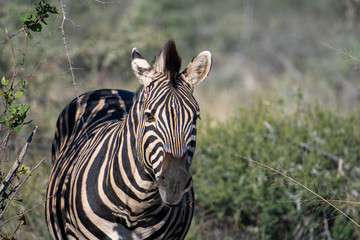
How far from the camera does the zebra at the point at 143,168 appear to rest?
263cm

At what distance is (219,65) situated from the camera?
19.1 meters

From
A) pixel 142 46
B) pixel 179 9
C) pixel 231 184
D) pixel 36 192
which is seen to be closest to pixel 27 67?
pixel 142 46

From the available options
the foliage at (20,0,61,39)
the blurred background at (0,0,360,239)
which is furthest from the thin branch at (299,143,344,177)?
the foliage at (20,0,61,39)

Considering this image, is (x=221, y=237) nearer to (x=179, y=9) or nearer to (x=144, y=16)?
(x=144, y=16)

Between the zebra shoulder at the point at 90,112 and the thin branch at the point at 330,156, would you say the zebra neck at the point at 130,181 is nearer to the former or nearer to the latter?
the zebra shoulder at the point at 90,112

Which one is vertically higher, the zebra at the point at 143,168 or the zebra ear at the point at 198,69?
the zebra ear at the point at 198,69

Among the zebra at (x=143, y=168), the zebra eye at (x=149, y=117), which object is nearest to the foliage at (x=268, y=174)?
the zebra at (x=143, y=168)

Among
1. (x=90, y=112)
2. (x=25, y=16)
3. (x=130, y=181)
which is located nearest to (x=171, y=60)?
(x=130, y=181)

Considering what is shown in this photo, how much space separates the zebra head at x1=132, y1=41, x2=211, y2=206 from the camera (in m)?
2.53

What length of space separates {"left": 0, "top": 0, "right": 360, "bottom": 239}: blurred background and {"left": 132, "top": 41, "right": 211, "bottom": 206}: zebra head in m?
0.48

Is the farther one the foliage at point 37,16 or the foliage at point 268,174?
the foliage at point 268,174

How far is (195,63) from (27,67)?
642cm

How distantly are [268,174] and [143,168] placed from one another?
223 cm

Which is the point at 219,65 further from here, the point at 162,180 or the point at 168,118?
the point at 162,180
